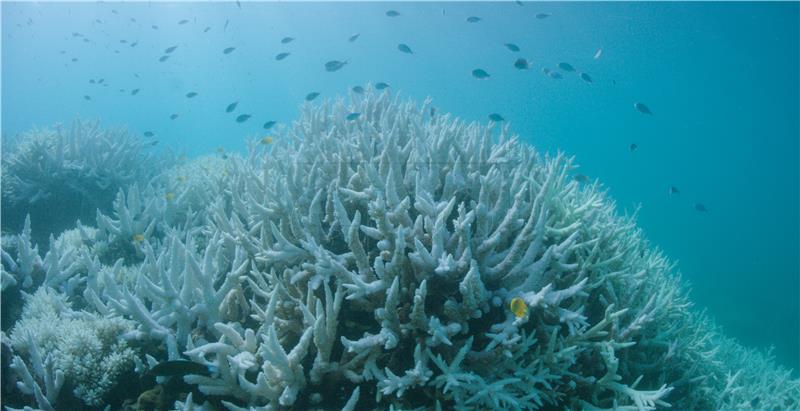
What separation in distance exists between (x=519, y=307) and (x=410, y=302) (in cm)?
69

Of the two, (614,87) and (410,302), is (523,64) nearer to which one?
(410,302)

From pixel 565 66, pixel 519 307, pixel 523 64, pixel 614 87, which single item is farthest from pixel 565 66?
pixel 614 87

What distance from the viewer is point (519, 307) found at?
2469 millimetres

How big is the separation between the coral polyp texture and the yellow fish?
0.04 feet

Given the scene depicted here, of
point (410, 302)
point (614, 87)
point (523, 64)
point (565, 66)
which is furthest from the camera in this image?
point (614, 87)

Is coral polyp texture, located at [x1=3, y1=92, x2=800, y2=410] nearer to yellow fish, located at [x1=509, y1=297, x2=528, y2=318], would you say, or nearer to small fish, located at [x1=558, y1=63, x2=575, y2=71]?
yellow fish, located at [x1=509, y1=297, x2=528, y2=318]

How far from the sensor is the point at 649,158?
7400cm

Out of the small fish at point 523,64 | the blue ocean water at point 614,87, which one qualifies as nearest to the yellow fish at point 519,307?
the small fish at point 523,64

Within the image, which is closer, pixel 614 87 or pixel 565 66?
pixel 565 66

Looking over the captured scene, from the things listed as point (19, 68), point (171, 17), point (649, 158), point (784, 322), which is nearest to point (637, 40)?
point (649, 158)

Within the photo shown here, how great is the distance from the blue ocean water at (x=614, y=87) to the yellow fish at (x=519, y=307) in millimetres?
28379

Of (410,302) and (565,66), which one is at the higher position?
(565,66)

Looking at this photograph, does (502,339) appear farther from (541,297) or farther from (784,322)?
(784,322)

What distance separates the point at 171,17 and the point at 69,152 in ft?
265
